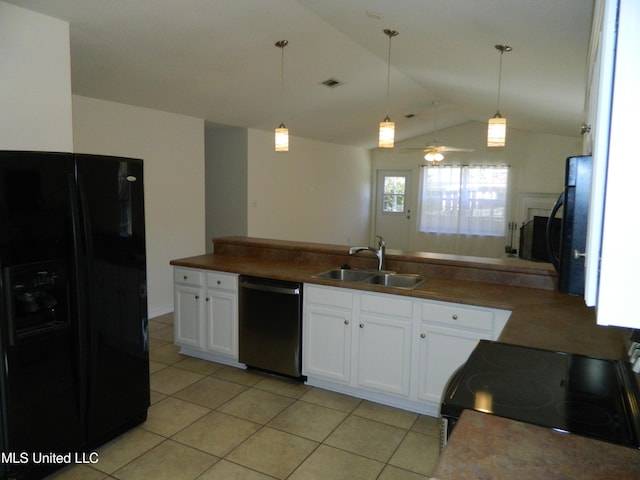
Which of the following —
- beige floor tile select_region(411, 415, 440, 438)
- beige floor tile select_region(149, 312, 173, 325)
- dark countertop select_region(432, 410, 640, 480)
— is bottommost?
beige floor tile select_region(411, 415, 440, 438)

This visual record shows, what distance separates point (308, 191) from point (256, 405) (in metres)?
5.06

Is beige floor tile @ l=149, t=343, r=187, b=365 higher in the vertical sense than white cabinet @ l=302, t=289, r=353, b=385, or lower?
lower

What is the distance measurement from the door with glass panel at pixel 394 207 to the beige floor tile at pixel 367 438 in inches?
283

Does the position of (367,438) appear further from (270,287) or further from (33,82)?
(33,82)

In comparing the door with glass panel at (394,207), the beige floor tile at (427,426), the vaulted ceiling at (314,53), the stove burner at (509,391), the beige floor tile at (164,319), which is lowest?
the beige floor tile at (427,426)

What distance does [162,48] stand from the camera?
3.50 meters

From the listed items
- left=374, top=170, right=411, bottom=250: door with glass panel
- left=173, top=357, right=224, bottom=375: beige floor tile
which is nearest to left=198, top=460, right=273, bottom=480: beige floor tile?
left=173, top=357, right=224, bottom=375: beige floor tile

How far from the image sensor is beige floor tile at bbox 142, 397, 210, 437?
8.97 feet

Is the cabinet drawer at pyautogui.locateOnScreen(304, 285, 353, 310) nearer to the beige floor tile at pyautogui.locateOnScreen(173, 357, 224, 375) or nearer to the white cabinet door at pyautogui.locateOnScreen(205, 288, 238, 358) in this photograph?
the white cabinet door at pyautogui.locateOnScreen(205, 288, 238, 358)

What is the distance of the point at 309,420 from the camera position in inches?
113

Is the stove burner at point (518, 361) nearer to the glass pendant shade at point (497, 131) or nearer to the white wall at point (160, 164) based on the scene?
the glass pendant shade at point (497, 131)

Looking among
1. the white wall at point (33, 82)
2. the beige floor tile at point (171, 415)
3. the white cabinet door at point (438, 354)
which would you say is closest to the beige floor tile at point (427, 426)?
the white cabinet door at point (438, 354)

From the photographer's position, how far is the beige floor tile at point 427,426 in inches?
107

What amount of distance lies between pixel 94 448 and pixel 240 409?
89cm
